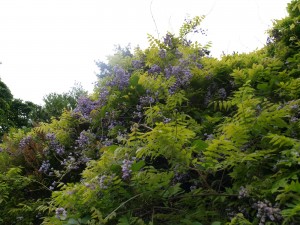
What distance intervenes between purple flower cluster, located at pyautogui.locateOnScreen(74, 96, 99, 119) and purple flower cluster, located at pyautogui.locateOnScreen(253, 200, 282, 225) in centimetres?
276

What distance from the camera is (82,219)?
2.25m

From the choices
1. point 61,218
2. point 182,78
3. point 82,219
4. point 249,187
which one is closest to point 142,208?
point 82,219

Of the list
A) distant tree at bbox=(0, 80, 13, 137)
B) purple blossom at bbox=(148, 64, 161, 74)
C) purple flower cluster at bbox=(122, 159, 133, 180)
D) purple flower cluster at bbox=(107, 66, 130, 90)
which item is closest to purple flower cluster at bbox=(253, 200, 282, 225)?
purple flower cluster at bbox=(122, 159, 133, 180)

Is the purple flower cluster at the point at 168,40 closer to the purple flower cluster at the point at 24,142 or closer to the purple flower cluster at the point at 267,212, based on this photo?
the purple flower cluster at the point at 24,142

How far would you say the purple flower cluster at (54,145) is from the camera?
4.11 meters

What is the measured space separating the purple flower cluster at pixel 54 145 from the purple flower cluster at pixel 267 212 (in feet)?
9.23

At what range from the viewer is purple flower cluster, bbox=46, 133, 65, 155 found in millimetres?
4113

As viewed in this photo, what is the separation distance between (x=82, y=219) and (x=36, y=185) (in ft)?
6.46

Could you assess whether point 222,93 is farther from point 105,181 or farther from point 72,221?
point 72,221

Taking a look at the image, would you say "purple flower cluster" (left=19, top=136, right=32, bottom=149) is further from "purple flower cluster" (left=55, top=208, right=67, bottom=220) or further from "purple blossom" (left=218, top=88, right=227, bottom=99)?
"purple blossom" (left=218, top=88, right=227, bottom=99)

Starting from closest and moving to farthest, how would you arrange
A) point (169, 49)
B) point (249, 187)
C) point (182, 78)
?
1. point (249, 187)
2. point (182, 78)
3. point (169, 49)

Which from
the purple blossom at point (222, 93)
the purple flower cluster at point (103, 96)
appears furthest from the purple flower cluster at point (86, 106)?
the purple blossom at point (222, 93)

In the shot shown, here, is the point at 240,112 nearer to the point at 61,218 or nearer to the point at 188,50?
the point at 61,218

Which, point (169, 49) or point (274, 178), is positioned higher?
point (169, 49)
